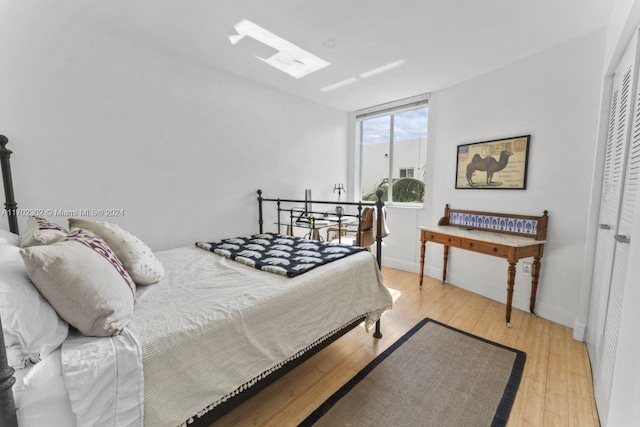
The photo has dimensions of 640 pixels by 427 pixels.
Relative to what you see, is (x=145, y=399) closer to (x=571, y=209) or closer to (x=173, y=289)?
(x=173, y=289)

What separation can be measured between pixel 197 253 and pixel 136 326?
1097mm

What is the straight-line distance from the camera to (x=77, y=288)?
859mm

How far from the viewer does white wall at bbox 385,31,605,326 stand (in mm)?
2121

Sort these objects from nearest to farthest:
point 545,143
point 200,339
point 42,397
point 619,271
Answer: point 42,397 → point 200,339 → point 619,271 → point 545,143

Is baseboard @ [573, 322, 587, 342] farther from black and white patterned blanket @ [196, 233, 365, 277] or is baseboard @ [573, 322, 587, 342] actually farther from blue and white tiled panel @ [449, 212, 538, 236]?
black and white patterned blanket @ [196, 233, 365, 277]

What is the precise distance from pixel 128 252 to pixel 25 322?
2.13 feet

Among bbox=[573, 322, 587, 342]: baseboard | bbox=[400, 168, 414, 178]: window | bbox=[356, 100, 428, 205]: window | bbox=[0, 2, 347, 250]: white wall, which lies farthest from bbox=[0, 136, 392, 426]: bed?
bbox=[400, 168, 414, 178]: window

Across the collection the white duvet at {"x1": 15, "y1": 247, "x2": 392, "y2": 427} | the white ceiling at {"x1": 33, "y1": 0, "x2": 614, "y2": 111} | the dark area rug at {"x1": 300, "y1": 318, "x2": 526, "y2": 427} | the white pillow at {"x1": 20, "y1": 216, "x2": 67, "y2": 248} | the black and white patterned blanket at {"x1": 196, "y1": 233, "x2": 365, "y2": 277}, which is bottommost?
the dark area rug at {"x1": 300, "y1": 318, "x2": 526, "y2": 427}

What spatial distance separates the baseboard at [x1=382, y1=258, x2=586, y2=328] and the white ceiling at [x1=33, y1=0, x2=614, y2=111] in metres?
2.24

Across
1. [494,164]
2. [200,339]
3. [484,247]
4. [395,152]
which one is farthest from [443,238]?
[200,339]

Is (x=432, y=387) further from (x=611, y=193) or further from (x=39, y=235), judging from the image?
(x=39, y=235)

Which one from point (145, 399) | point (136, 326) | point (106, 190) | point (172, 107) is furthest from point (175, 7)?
point (145, 399)

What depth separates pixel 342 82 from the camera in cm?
296

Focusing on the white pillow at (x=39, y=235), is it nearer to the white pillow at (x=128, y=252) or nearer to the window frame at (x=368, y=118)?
the white pillow at (x=128, y=252)
